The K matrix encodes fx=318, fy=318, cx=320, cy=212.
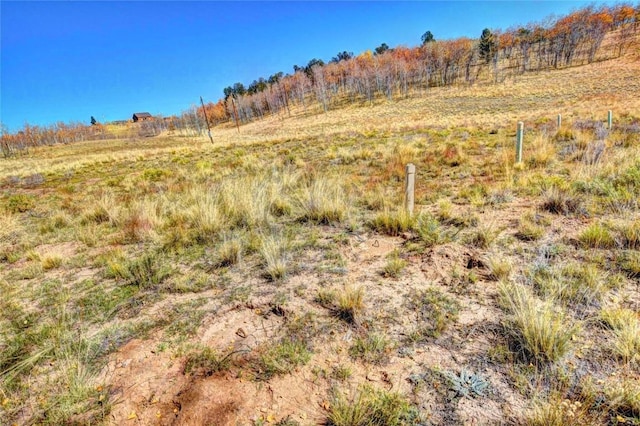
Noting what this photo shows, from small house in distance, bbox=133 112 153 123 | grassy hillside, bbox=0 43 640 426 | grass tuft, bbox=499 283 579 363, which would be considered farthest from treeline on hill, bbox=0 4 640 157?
grass tuft, bbox=499 283 579 363

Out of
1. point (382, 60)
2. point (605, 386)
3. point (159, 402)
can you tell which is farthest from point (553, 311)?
point (382, 60)

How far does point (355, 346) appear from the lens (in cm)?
250

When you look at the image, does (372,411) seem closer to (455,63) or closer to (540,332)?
(540,332)

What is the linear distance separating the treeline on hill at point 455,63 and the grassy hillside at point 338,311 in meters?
61.8

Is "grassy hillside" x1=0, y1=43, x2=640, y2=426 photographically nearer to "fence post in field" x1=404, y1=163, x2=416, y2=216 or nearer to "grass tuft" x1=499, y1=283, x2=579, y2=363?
"grass tuft" x1=499, y1=283, x2=579, y2=363

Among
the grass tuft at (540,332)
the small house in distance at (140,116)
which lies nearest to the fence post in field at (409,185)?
the grass tuft at (540,332)

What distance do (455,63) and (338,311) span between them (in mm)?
89757

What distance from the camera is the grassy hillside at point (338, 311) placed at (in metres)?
2.04

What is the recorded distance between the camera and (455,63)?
77625mm

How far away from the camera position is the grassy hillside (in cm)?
204

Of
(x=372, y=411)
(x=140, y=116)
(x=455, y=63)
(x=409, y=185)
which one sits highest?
(x=140, y=116)

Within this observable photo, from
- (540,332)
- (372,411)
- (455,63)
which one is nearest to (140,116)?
(455,63)

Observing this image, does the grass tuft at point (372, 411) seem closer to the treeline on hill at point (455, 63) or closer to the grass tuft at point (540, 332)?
the grass tuft at point (540, 332)

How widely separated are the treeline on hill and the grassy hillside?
61847 mm
